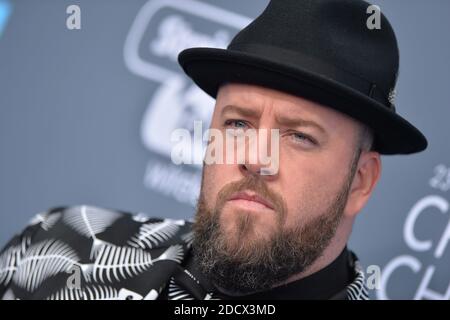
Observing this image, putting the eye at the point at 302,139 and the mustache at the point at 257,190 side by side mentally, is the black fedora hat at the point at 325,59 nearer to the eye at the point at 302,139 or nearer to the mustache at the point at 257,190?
the eye at the point at 302,139

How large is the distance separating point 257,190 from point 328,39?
33 cm

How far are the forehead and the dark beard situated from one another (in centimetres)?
13

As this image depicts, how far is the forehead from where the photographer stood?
4.44 feet

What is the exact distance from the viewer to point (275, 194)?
1338 mm

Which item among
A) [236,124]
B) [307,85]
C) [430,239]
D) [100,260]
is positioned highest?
[307,85]

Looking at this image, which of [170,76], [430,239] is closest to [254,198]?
[430,239]

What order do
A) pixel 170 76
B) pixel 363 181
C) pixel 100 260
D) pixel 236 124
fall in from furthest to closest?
pixel 170 76 < pixel 100 260 < pixel 363 181 < pixel 236 124

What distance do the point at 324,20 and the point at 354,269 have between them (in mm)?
568

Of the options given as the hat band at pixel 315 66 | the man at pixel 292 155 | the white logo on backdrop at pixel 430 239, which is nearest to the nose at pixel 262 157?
the man at pixel 292 155

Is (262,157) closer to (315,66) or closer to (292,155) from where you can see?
(292,155)

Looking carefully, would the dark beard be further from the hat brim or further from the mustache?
the hat brim

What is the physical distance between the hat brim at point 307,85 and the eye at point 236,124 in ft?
0.27

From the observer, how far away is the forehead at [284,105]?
135cm

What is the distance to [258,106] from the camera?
137cm
